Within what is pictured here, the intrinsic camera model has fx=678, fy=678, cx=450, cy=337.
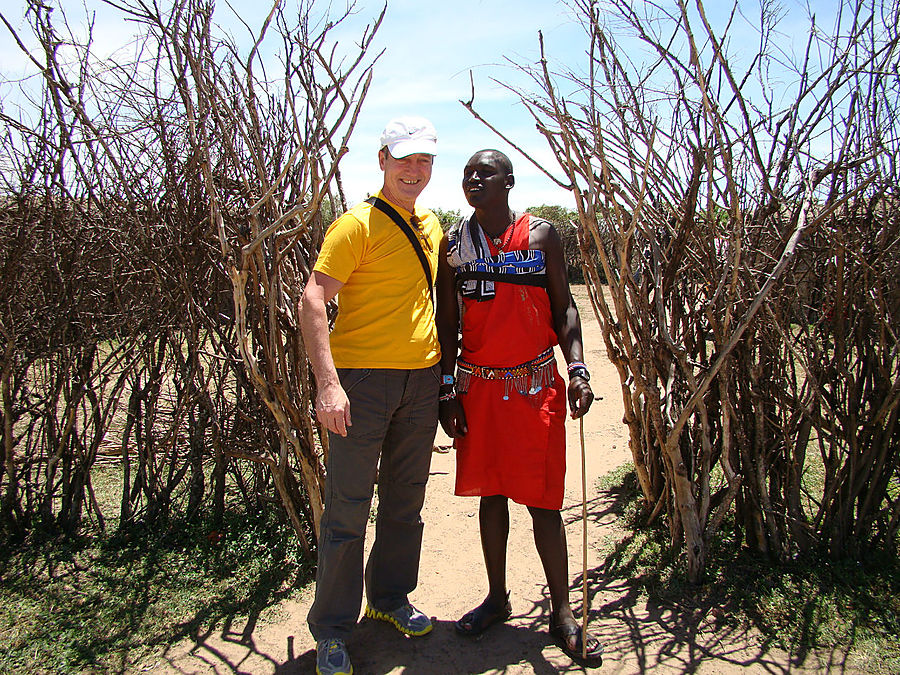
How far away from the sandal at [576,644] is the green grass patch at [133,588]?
1.24 meters

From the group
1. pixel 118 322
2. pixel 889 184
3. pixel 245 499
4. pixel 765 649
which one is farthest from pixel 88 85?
pixel 765 649

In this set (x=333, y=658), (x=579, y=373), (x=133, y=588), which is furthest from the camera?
(x=133, y=588)

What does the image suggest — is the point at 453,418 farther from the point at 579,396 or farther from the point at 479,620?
the point at 479,620

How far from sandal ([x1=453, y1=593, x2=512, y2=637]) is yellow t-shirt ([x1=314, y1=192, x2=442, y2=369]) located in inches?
41.8

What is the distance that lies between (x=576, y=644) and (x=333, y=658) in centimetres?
91

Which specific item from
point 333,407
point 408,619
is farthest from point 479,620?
point 333,407

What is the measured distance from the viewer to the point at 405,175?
2574 millimetres

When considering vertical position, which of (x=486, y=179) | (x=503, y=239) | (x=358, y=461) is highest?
(x=486, y=179)

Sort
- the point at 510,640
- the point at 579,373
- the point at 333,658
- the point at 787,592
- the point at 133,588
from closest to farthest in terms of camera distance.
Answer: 1. the point at 333,658
2. the point at 579,373
3. the point at 510,640
4. the point at 787,592
5. the point at 133,588

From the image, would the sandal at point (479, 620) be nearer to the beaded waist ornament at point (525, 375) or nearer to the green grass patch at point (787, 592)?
the green grass patch at point (787, 592)

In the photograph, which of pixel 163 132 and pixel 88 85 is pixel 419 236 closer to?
pixel 163 132

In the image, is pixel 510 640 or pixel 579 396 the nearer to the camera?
pixel 579 396

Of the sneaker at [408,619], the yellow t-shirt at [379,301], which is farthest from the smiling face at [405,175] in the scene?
the sneaker at [408,619]

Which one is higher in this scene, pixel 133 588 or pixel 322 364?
pixel 322 364
